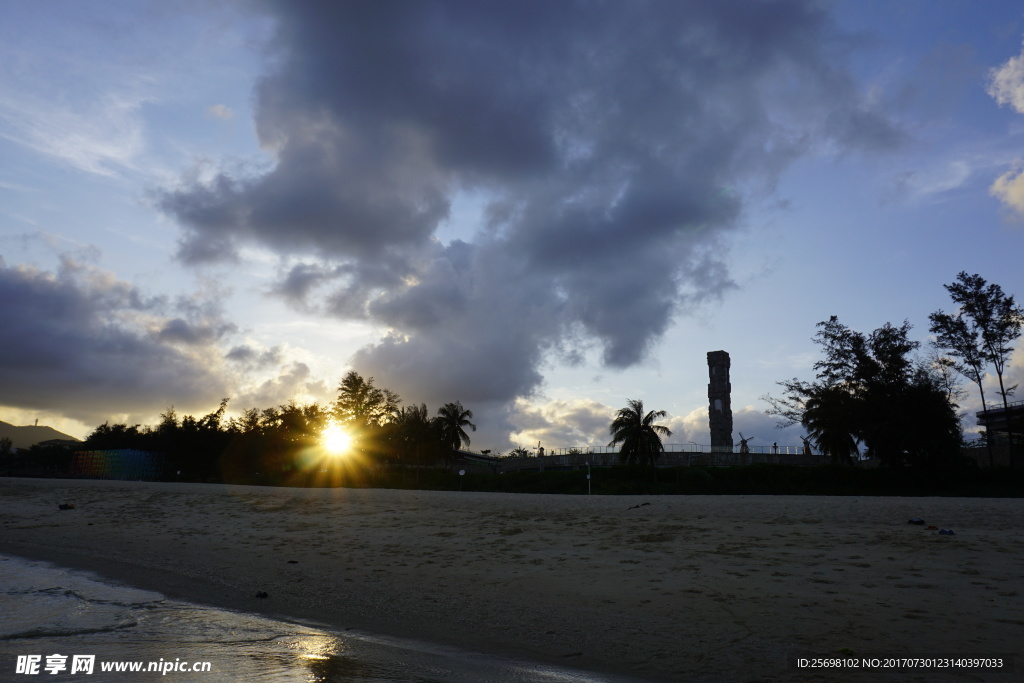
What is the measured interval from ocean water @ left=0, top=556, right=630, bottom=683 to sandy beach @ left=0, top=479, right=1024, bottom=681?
3.01ft

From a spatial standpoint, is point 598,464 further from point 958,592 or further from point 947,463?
point 958,592

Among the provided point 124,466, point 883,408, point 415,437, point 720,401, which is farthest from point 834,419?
point 124,466

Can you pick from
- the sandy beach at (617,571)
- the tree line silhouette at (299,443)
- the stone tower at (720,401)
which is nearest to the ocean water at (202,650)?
the sandy beach at (617,571)

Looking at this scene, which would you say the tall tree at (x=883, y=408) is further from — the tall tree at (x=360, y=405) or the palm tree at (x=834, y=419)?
the tall tree at (x=360, y=405)

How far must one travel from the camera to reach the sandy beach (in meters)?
8.83

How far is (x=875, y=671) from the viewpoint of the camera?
7.60m

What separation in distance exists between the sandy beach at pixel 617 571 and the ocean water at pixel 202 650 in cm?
92

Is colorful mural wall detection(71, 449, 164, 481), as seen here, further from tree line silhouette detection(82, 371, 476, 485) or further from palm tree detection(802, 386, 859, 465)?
palm tree detection(802, 386, 859, 465)

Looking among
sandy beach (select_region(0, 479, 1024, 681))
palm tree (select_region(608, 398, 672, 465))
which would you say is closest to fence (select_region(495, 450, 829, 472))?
palm tree (select_region(608, 398, 672, 465))

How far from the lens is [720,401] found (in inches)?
2992

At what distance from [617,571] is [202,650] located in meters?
7.75

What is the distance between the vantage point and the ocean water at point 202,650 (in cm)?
697

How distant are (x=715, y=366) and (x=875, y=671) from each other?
73.9m

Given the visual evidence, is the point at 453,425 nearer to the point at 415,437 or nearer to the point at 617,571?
the point at 415,437
